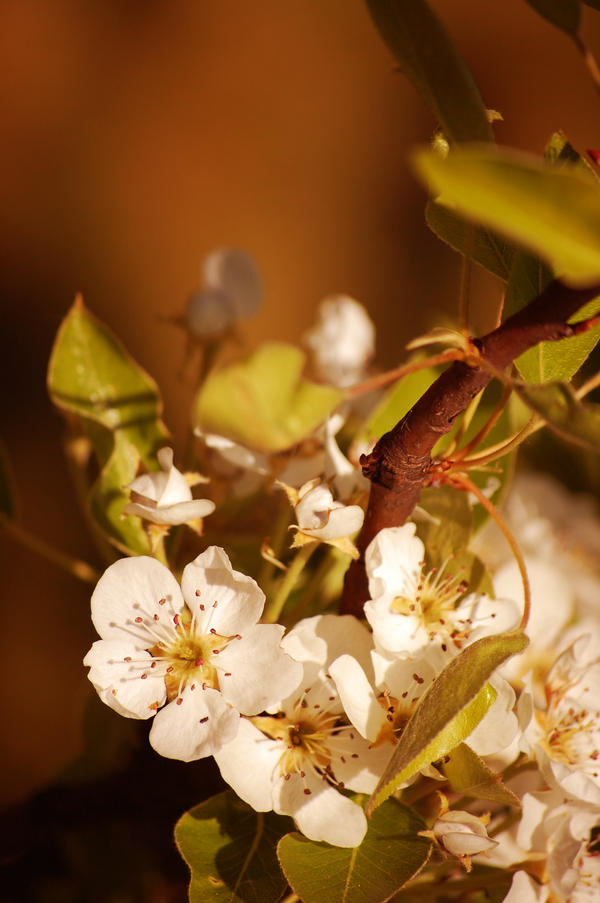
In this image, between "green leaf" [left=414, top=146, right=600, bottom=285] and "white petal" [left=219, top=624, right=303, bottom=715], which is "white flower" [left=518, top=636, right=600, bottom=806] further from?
"green leaf" [left=414, top=146, right=600, bottom=285]

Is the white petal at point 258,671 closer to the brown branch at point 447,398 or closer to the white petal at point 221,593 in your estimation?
the white petal at point 221,593

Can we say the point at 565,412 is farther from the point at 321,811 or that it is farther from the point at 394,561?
the point at 321,811

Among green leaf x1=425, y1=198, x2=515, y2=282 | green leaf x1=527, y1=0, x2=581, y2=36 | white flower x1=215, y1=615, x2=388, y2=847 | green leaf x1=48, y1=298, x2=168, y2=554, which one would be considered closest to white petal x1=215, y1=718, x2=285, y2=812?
white flower x1=215, y1=615, x2=388, y2=847

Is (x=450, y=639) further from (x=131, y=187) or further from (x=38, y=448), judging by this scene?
(x=131, y=187)

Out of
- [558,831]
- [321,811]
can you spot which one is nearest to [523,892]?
[558,831]

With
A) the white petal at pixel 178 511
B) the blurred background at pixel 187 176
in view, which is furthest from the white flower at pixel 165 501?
the blurred background at pixel 187 176

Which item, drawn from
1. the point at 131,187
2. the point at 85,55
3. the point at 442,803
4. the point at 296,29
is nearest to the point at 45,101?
the point at 85,55
